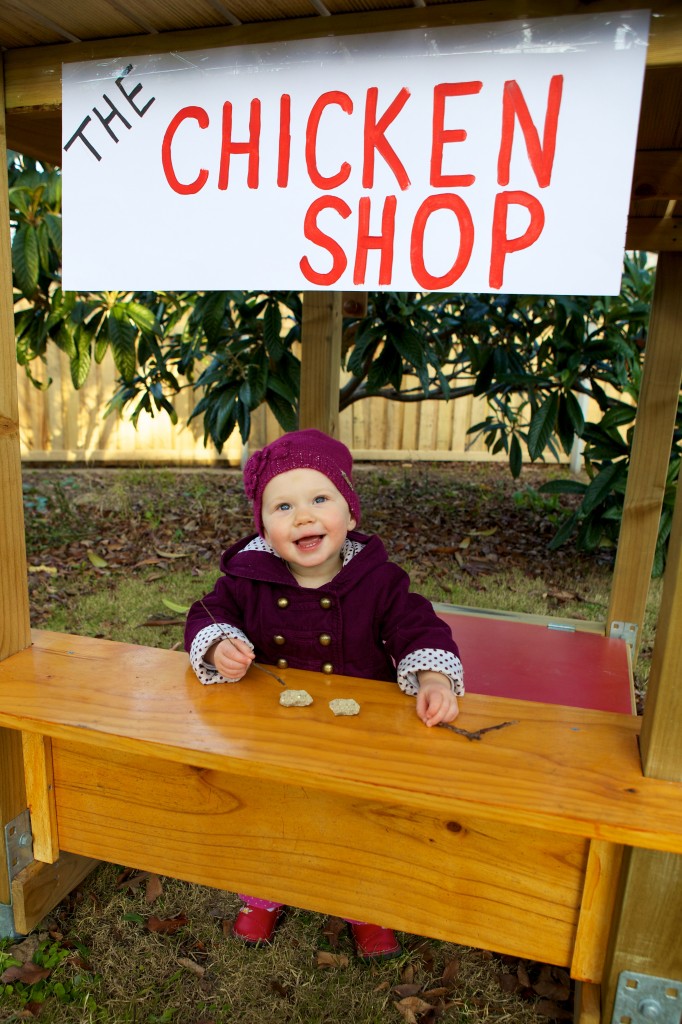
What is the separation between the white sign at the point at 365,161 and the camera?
0.91m

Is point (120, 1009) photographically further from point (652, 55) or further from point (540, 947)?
point (652, 55)

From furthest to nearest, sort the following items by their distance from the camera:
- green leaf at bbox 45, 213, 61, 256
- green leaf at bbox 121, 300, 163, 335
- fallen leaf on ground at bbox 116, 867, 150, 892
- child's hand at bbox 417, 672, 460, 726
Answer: green leaf at bbox 121, 300, 163, 335 → green leaf at bbox 45, 213, 61, 256 → fallen leaf on ground at bbox 116, 867, 150, 892 → child's hand at bbox 417, 672, 460, 726

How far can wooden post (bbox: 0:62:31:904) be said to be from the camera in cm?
126

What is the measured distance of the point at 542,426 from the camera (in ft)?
10.8

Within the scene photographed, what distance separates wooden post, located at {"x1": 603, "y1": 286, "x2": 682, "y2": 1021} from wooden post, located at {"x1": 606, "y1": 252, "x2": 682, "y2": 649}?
146 cm

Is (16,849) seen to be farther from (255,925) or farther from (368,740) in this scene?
(368,740)

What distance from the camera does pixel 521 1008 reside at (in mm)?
1405

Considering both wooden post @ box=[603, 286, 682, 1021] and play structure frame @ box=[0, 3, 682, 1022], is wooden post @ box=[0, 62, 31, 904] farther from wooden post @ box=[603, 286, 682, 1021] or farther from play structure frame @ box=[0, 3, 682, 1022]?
wooden post @ box=[603, 286, 682, 1021]

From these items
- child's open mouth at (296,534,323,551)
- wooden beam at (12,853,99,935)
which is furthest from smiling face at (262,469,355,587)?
wooden beam at (12,853,99,935)

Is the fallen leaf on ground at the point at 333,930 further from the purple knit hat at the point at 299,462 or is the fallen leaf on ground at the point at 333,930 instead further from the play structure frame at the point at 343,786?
the purple knit hat at the point at 299,462

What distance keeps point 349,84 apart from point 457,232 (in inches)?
10.4

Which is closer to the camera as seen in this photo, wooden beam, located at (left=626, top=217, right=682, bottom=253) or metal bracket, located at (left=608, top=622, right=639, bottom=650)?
wooden beam, located at (left=626, top=217, right=682, bottom=253)

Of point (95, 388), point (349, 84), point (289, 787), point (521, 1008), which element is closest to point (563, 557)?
point (521, 1008)

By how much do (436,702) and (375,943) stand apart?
2.38ft
